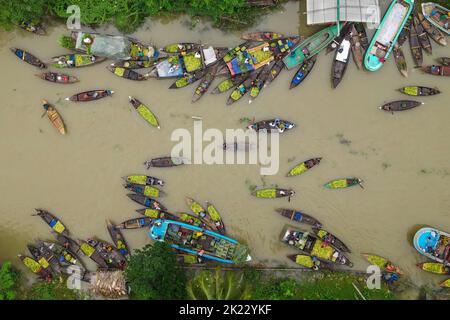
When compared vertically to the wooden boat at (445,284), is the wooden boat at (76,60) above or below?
above

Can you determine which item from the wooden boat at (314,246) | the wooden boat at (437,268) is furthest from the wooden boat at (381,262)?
the wooden boat at (437,268)

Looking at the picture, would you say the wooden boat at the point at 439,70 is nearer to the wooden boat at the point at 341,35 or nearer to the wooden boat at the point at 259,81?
the wooden boat at the point at 341,35

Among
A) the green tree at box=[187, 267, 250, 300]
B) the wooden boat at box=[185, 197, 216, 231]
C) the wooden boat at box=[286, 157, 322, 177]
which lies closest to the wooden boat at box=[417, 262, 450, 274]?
the wooden boat at box=[286, 157, 322, 177]

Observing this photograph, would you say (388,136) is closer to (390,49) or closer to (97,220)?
(390,49)

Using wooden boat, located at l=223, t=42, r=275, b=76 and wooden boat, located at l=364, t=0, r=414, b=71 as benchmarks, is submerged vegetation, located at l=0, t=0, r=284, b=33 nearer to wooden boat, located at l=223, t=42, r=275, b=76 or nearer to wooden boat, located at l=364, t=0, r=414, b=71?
wooden boat, located at l=223, t=42, r=275, b=76

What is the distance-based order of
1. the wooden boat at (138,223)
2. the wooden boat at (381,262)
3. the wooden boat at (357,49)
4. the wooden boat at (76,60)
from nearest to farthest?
the wooden boat at (381,262) < the wooden boat at (357,49) < the wooden boat at (138,223) < the wooden boat at (76,60)

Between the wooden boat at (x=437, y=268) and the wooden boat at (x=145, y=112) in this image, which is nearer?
the wooden boat at (x=437, y=268)

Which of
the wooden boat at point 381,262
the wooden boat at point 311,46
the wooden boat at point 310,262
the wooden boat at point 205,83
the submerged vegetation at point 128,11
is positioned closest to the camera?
the submerged vegetation at point 128,11
